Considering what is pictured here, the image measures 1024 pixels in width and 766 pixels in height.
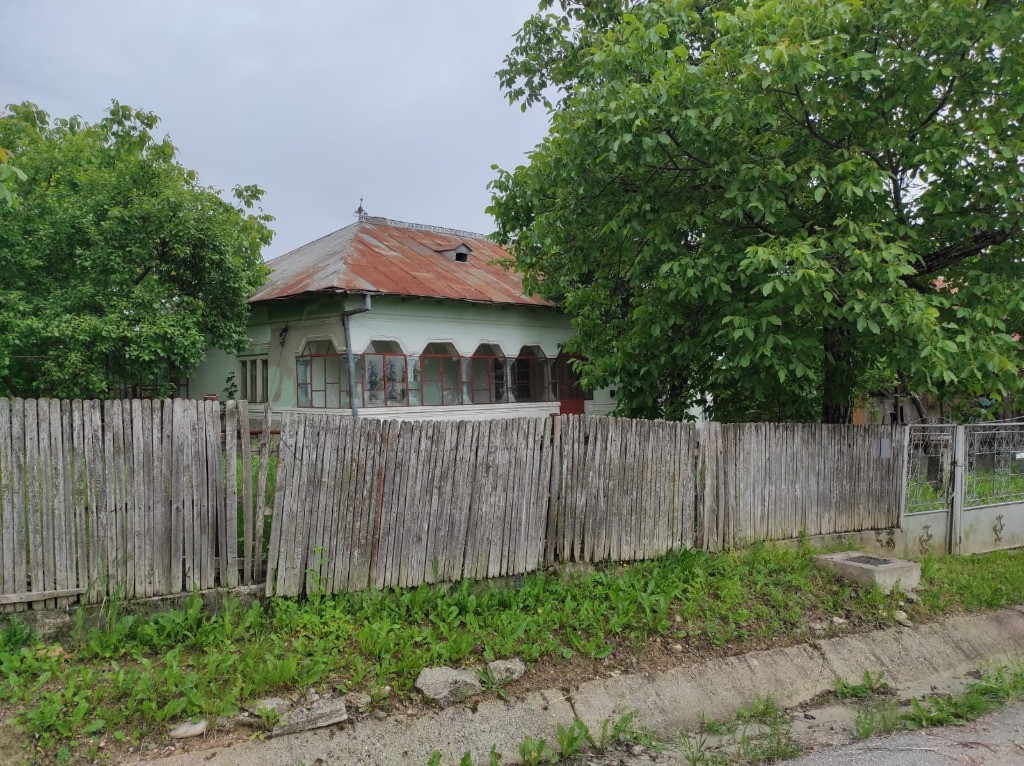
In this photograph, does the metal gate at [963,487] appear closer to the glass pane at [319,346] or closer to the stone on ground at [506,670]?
the stone on ground at [506,670]

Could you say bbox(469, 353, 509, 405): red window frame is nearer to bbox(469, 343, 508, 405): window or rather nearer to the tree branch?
bbox(469, 343, 508, 405): window

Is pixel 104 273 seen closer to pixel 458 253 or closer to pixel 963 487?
pixel 458 253

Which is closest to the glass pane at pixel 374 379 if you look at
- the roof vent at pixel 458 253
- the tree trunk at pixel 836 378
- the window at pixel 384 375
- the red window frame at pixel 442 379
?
the window at pixel 384 375

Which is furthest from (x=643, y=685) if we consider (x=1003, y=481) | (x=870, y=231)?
(x=1003, y=481)

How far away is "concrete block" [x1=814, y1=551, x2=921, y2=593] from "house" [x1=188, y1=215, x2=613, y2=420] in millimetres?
8157

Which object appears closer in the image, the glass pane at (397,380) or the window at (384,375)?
the window at (384,375)

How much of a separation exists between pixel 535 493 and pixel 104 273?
1122 centimetres

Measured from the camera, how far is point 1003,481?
906 cm

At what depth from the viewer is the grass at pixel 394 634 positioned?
3865mm

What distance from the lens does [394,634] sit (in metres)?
4.76

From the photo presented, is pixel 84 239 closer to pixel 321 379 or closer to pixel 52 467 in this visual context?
pixel 321 379

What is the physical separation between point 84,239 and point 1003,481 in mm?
15437

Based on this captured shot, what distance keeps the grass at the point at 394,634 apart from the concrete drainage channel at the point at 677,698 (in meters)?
0.20

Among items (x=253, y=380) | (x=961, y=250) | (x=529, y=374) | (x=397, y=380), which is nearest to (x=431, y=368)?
(x=397, y=380)
